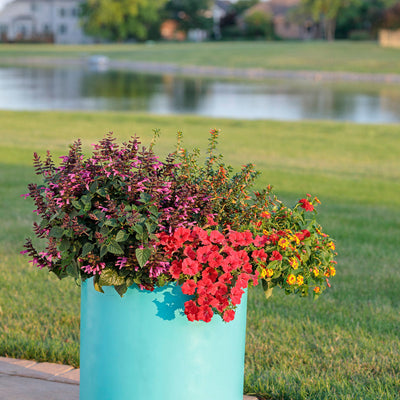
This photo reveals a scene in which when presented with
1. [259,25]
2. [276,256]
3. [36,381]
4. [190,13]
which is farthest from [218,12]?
[276,256]

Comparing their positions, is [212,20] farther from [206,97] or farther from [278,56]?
[206,97]

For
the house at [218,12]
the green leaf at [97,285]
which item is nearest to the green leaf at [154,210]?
the green leaf at [97,285]

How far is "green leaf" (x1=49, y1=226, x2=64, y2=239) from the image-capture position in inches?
111

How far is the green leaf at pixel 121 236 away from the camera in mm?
2748

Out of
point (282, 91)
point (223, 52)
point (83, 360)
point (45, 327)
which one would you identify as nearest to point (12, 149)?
point (45, 327)

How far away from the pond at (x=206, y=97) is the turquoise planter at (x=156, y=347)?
20456mm

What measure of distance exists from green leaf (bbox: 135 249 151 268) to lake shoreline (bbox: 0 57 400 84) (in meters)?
44.6

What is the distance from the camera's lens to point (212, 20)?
9769cm

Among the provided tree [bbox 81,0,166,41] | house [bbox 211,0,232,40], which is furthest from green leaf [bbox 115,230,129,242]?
house [bbox 211,0,232,40]

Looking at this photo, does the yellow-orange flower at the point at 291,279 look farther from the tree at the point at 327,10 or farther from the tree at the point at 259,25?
the tree at the point at 259,25

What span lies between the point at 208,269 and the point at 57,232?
2.07ft

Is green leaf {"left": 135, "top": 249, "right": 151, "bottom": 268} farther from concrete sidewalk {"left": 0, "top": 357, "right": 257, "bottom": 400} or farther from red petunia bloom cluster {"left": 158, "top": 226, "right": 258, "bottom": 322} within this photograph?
concrete sidewalk {"left": 0, "top": 357, "right": 257, "bottom": 400}

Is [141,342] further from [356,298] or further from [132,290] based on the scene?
[356,298]

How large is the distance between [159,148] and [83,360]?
1179 centimetres
